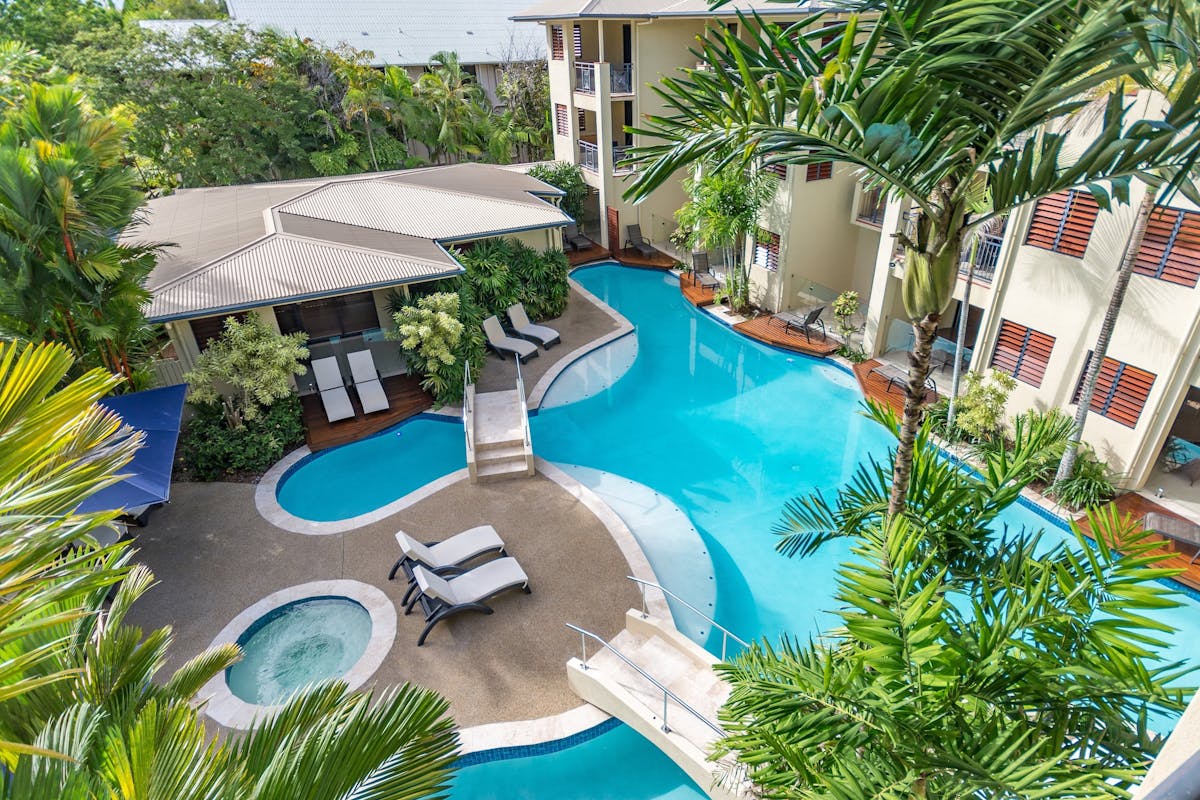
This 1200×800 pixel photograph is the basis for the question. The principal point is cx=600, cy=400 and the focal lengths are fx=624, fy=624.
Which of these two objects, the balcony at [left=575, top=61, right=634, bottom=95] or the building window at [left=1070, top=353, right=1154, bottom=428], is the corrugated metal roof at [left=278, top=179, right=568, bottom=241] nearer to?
the balcony at [left=575, top=61, right=634, bottom=95]

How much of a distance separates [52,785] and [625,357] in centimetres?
1588

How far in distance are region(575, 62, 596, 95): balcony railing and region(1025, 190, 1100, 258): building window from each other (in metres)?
16.6

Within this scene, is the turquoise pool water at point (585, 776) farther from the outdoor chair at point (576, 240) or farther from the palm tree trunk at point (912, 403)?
the outdoor chair at point (576, 240)

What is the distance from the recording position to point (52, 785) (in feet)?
8.63

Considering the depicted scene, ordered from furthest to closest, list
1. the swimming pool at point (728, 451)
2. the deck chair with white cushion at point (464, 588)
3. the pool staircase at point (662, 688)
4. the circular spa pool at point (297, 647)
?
the swimming pool at point (728, 451), the deck chair with white cushion at point (464, 588), the circular spa pool at point (297, 647), the pool staircase at point (662, 688)

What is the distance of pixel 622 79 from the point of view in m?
23.6

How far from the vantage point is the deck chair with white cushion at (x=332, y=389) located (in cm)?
1473

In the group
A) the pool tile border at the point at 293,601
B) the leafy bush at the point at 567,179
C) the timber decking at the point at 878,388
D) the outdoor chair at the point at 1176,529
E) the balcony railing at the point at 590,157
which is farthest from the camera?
the leafy bush at the point at 567,179

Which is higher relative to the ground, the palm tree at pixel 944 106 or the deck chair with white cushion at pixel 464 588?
the palm tree at pixel 944 106

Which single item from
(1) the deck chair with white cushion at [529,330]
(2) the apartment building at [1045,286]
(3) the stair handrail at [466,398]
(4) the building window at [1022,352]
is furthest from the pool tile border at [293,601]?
(4) the building window at [1022,352]

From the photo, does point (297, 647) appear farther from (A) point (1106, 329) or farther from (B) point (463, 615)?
(A) point (1106, 329)

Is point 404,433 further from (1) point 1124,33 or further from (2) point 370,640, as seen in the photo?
(1) point 1124,33

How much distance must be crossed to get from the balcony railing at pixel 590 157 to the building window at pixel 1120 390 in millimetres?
18451

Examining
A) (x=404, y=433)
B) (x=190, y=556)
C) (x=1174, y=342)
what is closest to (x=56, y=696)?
(x=190, y=556)
